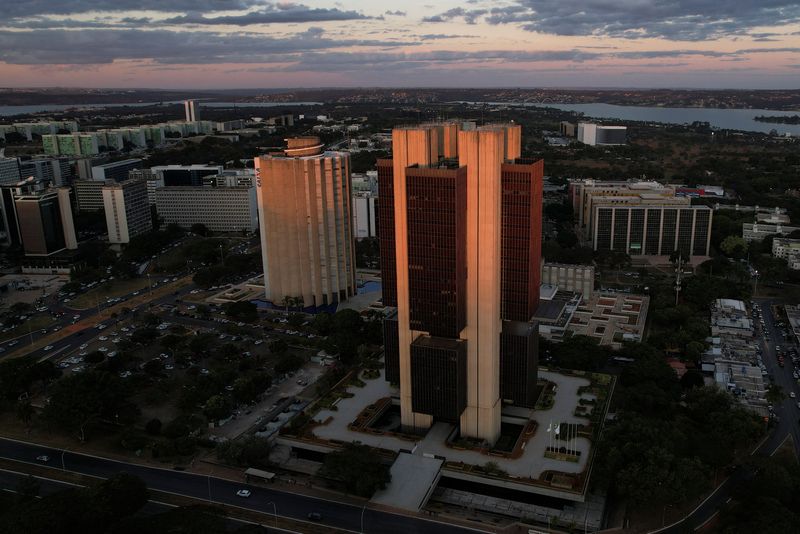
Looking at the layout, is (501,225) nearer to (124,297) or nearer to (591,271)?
(591,271)

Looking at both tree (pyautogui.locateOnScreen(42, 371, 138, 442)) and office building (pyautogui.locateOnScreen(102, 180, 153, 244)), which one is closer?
tree (pyautogui.locateOnScreen(42, 371, 138, 442))

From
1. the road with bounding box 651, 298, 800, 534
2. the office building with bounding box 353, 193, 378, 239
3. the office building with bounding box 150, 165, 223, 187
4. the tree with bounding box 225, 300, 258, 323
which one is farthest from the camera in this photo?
the office building with bounding box 150, 165, 223, 187

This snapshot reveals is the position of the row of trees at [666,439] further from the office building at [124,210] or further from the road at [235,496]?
the office building at [124,210]

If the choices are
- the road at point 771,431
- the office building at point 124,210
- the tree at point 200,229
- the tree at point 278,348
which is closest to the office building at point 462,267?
the road at point 771,431

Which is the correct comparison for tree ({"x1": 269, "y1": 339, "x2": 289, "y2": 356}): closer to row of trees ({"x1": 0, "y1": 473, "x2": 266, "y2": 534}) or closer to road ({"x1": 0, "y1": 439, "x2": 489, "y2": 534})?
road ({"x1": 0, "y1": 439, "x2": 489, "y2": 534})

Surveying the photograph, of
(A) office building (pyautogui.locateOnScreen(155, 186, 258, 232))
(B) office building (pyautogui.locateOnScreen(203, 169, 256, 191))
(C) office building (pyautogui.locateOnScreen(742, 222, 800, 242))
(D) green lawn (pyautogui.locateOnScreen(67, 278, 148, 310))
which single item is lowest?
(D) green lawn (pyautogui.locateOnScreen(67, 278, 148, 310))

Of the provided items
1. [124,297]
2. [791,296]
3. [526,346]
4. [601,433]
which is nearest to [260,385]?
[526,346]

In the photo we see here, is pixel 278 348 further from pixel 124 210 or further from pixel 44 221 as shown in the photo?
pixel 124 210

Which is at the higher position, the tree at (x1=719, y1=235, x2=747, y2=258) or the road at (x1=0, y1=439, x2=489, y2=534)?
the tree at (x1=719, y1=235, x2=747, y2=258)

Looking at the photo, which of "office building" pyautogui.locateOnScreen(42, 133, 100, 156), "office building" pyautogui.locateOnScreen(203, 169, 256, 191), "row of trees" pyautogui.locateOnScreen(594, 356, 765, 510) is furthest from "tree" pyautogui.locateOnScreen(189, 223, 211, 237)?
"office building" pyautogui.locateOnScreen(42, 133, 100, 156)
